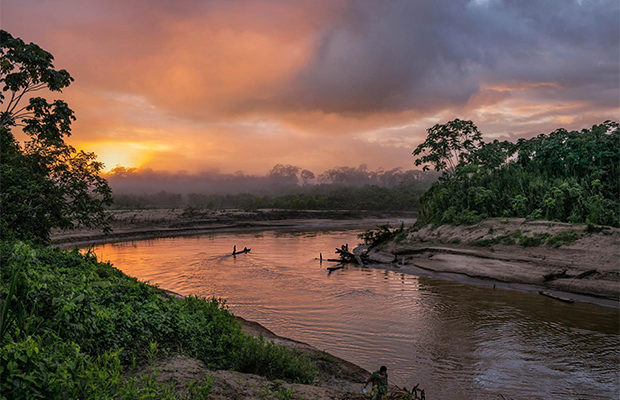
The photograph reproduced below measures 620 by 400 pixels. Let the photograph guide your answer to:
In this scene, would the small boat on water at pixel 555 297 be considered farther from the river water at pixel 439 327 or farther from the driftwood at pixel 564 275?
the driftwood at pixel 564 275

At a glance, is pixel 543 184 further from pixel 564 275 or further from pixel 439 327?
pixel 439 327

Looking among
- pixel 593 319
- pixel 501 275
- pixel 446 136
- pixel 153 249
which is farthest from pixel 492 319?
pixel 153 249

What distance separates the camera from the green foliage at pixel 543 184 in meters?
25.8

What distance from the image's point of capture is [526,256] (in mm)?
23234

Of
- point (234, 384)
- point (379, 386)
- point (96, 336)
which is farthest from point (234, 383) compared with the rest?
point (379, 386)

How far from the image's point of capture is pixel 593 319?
16.0 m

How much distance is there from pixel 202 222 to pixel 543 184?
218 ft

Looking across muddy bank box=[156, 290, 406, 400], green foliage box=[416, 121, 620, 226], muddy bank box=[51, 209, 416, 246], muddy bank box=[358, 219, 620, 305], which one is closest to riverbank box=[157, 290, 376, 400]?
muddy bank box=[156, 290, 406, 400]

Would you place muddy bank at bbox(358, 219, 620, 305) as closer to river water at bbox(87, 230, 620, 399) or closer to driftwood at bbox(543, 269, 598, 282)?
driftwood at bbox(543, 269, 598, 282)

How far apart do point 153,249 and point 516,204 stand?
41835mm

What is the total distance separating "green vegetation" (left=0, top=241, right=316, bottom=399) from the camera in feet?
15.1

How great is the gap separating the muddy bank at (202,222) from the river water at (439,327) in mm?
35589

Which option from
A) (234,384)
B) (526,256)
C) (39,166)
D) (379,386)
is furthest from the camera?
(526,256)

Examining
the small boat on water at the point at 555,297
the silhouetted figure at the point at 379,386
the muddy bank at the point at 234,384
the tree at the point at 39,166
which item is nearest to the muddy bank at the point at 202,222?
the tree at the point at 39,166
